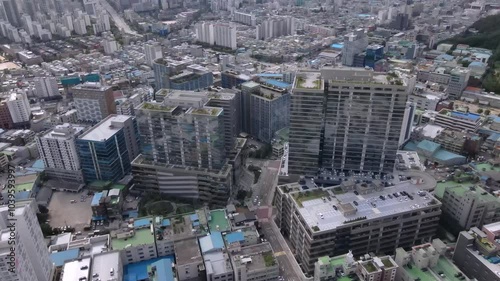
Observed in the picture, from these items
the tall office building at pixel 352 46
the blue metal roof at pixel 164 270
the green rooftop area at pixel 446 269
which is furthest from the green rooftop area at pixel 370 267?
the tall office building at pixel 352 46

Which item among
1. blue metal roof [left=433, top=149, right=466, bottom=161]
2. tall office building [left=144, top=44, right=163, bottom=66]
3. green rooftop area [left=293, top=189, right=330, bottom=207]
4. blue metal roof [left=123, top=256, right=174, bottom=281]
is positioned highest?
tall office building [left=144, top=44, right=163, bottom=66]

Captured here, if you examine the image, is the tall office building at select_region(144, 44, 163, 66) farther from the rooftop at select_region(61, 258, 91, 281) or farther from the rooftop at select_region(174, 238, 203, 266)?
the rooftop at select_region(61, 258, 91, 281)

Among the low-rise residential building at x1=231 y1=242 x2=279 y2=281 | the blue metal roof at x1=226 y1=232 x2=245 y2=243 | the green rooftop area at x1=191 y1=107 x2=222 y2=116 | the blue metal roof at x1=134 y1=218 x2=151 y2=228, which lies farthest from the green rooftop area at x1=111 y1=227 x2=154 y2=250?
the green rooftop area at x1=191 y1=107 x2=222 y2=116

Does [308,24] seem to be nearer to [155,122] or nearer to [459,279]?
[155,122]

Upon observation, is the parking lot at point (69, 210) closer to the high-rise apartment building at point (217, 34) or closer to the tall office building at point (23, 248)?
the tall office building at point (23, 248)

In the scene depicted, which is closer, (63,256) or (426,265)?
(426,265)

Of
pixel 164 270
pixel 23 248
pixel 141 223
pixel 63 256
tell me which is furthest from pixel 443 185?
pixel 23 248

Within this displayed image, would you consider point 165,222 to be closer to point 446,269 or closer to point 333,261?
point 333,261
